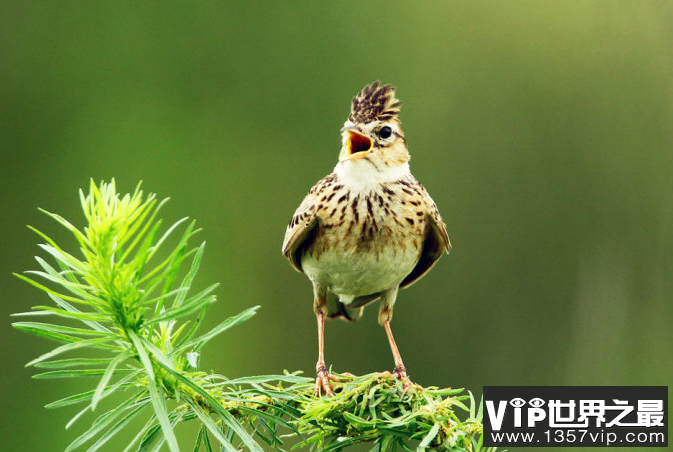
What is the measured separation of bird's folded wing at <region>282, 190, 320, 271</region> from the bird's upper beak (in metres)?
0.19

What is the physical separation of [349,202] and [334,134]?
2261 millimetres

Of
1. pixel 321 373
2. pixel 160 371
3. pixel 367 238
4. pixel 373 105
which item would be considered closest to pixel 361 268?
pixel 367 238

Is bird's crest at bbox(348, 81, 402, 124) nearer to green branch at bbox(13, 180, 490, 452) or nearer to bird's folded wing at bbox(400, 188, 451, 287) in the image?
bird's folded wing at bbox(400, 188, 451, 287)

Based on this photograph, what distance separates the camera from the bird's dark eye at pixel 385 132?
8.77 feet

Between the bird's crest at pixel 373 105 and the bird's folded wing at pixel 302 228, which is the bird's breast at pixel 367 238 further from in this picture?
the bird's crest at pixel 373 105

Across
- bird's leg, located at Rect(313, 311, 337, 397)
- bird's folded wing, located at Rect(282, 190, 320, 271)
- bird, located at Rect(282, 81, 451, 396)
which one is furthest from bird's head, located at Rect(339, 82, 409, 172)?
A: bird's leg, located at Rect(313, 311, 337, 397)

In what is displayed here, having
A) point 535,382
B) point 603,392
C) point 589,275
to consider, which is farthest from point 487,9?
point 603,392

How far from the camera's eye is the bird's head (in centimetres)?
265

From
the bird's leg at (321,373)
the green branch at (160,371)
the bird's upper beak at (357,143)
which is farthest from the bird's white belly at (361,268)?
the green branch at (160,371)

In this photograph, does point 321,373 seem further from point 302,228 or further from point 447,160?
point 447,160

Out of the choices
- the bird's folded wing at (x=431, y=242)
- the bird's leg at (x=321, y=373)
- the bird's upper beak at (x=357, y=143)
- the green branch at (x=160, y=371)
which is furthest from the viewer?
the bird's folded wing at (x=431, y=242)

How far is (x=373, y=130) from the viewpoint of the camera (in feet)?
8.71

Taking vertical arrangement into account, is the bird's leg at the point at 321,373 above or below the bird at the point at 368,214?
below

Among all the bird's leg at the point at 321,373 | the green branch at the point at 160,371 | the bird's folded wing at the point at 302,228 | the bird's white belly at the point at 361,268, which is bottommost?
the green branch at the point at 160,371
